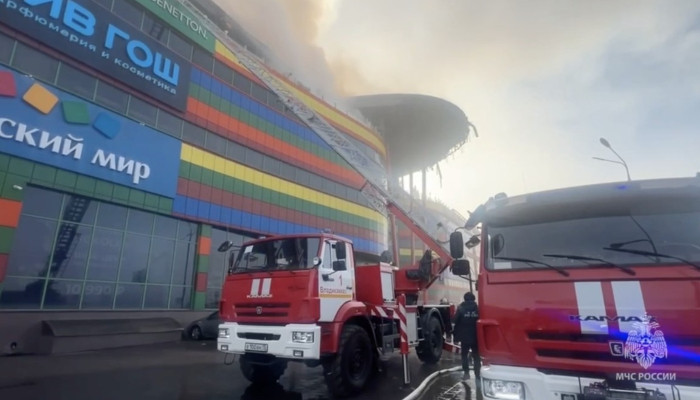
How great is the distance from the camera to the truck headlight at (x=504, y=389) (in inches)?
129

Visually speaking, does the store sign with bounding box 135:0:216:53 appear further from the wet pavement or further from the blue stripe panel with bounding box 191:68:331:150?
the wet pavement

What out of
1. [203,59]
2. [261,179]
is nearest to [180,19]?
[203,59]

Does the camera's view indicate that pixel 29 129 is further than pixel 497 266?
Yes

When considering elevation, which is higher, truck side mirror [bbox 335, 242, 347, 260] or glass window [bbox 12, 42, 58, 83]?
glass window [bbox 12, 42, 58, 83]

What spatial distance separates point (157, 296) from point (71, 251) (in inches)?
160

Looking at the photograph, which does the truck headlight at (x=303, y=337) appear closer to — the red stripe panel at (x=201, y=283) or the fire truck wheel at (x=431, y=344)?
the fire truck wheel at (x=431, y=344)

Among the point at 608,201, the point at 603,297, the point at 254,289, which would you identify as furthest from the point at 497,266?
the point at 254,289

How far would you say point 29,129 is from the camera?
12.9 metres

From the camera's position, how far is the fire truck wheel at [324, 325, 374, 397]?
6359mm

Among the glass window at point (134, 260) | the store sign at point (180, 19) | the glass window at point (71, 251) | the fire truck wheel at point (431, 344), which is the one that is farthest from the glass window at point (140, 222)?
the fire truck wheel at point (431, 344)

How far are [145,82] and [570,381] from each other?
19192 mm

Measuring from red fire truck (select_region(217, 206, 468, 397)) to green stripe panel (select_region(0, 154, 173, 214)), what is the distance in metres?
10.5

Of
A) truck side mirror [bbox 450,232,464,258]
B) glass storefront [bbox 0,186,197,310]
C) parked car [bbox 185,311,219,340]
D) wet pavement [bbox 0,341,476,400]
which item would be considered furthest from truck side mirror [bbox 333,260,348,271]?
glass storefront [bbox 0,186,197,310]

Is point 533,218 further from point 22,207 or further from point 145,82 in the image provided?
point 145,82
